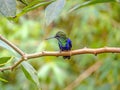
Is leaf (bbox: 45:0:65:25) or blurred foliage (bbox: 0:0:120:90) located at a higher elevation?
leaf (bbox: 45:0:65:25)

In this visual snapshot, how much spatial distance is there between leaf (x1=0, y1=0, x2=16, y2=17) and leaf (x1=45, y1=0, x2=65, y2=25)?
0.06m

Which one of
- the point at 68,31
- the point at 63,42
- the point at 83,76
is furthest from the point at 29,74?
the point at 68,31

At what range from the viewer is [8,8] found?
0.63 m

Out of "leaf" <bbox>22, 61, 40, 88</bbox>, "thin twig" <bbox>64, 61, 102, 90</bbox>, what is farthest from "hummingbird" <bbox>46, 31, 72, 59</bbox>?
"thin twig" <bbox>64, 61, 102, 90</bbox>

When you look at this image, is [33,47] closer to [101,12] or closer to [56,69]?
[56,69]

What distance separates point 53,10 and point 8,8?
78 mm

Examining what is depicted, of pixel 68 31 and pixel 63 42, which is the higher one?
pixel 63 42

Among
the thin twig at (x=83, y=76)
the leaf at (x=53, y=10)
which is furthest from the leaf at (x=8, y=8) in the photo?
the thin twig at (x=83, y=76)

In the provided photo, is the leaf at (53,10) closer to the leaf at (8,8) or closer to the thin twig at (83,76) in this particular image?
the leaf at (8,8)

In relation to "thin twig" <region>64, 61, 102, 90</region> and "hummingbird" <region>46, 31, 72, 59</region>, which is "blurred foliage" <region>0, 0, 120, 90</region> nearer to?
"thin twig" <region>64, 61, 102, 90</region>

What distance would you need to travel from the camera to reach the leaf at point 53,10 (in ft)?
2.15

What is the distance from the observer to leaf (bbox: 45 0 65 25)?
2.15 feet

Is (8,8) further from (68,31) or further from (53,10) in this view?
(68,31)

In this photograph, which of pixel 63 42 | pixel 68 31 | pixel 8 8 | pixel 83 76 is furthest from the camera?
pixel 68 31
